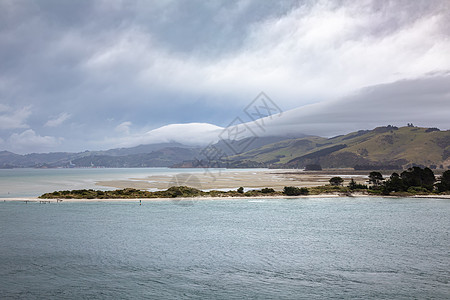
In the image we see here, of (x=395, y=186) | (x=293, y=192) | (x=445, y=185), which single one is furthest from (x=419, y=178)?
(x=293, y=192)

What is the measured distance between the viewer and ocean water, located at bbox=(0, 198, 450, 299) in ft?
79.9

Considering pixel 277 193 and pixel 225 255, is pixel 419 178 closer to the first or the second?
pixel 277 193

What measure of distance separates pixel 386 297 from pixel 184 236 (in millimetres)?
26960

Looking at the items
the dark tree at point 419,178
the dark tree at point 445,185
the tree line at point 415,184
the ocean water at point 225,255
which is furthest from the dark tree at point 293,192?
the dark tree at point 445,185

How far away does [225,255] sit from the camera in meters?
34.0

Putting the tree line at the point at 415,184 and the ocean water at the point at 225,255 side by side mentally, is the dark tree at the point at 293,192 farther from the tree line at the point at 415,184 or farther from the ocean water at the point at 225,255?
the ocean water at the point at 225,255

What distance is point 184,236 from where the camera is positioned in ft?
143

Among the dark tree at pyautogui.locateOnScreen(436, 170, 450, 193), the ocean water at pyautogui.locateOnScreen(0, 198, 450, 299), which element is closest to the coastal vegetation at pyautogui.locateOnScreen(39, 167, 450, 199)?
the dark tree at pyautogui.locateOnScreen(436, 170, 450, 193)

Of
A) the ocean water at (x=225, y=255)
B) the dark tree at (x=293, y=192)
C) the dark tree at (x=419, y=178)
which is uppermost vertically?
the dark tree at (x=419, y=178)

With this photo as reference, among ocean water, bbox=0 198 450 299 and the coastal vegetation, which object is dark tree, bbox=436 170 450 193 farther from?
ocean water, bbox=0 198 450 299

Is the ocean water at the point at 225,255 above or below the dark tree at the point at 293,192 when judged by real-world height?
below

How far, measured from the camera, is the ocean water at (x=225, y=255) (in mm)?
24359

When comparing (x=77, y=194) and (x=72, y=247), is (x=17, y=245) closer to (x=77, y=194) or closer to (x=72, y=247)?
(x=72, y=247)

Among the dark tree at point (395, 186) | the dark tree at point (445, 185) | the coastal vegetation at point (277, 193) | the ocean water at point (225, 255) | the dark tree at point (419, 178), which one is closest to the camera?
the ocean water at point (225, 255)
